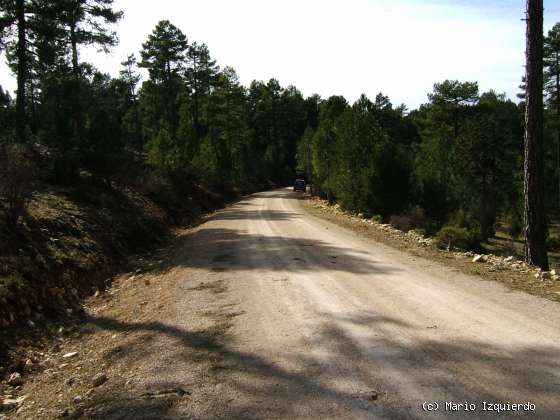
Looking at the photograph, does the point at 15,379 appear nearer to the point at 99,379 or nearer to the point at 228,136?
the point at 99,379

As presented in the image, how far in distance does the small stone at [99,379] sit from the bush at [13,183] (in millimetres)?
5791

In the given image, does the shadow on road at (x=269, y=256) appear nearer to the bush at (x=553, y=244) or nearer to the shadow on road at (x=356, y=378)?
the shadow on road at (x=356, y=378)

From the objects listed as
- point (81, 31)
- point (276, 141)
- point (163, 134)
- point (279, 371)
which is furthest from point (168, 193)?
point (276, 141)

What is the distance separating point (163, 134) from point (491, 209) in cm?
2820

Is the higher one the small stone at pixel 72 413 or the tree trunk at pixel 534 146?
the tree trunk at pixel 534 146

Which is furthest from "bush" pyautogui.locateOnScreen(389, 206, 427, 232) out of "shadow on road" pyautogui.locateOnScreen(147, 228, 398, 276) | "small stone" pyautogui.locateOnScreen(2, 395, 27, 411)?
"small stone" pyautogui.locateOnScreen(2, 395, 27, 411)

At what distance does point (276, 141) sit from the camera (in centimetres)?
8950

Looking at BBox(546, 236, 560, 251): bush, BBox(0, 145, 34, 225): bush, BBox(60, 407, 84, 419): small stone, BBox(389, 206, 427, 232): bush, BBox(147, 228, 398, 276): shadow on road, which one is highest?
BBox(0, 145, 34, 225): bush

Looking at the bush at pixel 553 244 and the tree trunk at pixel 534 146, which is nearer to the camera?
the tree trunk at pixel 534 146

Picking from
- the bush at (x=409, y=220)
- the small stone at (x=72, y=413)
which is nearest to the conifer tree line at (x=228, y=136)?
the bush at (x=409, y=220)

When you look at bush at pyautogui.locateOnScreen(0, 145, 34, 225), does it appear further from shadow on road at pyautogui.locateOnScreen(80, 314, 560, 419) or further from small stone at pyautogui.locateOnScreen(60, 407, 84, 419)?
small stone at pyautogui.locateOnScreen(60, 407, 84, 419)

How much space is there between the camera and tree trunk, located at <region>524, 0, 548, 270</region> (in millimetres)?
10453

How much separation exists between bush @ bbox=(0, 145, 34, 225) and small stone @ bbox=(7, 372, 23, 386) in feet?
15.5

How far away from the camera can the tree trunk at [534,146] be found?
10453 mm
